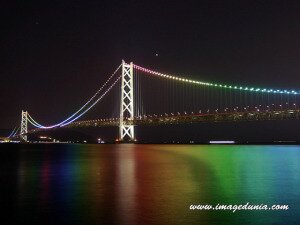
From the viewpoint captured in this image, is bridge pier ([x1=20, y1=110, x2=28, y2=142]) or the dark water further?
bridge pier ([x1=20, y1=110, x2=28, y2=142])

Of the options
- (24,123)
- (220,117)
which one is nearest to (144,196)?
(220,117)

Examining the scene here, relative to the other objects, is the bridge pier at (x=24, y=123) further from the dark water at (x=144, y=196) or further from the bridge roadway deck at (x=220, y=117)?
the dark water at (x=144, y=196)

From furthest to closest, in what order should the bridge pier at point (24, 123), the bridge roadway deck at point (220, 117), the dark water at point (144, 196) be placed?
the bridge pier at point (24, 123) → the bridge roadway deck at point (220, 117) → the dark water at point (144, 196)

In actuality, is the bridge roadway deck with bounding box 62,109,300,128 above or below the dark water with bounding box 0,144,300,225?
above

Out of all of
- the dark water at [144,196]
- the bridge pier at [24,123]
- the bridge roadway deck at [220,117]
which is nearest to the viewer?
the dark water at [144,196]

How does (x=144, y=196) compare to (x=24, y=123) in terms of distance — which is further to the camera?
(x=24, y=123)

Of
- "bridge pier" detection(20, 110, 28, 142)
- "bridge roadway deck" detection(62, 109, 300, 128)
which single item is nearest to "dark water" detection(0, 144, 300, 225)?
"bridge roadway deck" detection(62, 109, 300, 128)

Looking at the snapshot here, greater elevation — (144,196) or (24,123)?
(24,123)

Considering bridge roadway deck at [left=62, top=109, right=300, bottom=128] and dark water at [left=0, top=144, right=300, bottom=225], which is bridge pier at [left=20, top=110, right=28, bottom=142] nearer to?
bridge roadway deck at [left=62, top=109, right=300, bottom=128]

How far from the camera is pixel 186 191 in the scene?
13.5 m

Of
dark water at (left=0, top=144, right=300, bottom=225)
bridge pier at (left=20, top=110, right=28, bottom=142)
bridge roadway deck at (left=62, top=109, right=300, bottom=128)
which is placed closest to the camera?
dark water at (left=0, top=144, right=300, bottom=225)

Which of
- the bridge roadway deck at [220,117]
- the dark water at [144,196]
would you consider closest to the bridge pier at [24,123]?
the bridge roadway deck at [220,117]

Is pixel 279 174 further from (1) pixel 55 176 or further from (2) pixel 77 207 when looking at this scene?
(2) pixel 77 207

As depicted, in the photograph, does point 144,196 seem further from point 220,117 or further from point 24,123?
point 24,123
